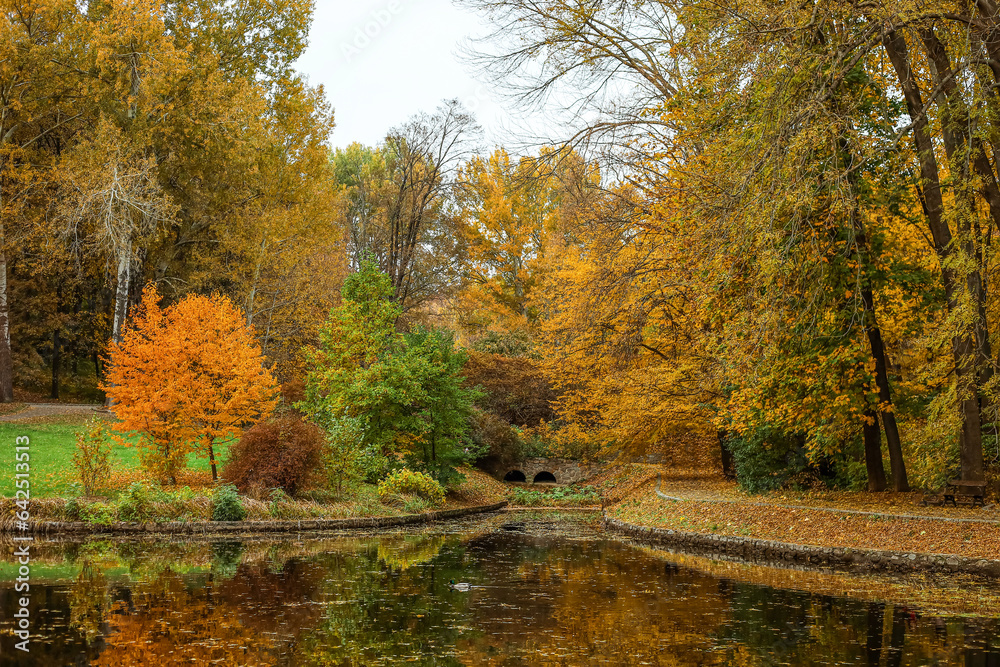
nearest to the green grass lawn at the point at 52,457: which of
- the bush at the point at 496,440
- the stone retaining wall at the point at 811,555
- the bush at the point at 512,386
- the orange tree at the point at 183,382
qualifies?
the orange tree at the point at 183,382

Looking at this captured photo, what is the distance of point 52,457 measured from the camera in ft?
59.4

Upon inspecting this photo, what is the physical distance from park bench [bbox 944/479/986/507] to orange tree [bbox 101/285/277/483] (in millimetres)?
13494

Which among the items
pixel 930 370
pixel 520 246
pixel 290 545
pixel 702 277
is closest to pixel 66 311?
pixel 520 246

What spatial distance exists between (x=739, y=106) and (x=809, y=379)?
4956mm

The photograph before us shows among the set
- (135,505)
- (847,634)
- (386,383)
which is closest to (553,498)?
(386,383)

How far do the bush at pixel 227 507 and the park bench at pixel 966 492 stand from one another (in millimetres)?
12661

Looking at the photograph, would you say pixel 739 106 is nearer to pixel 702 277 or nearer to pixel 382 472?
pixel 702 277

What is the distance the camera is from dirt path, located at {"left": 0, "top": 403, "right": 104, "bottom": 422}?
23.5m

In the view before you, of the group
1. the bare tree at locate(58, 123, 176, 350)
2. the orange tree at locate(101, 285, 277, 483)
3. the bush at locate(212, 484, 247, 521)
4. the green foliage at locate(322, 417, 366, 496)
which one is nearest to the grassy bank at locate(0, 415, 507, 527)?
the bush at locate(212, 484, 247, 521)

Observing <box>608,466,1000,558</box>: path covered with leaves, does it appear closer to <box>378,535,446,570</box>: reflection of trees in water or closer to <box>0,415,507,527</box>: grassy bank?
<box>378,535,446,570</box>: reflection of trees in water

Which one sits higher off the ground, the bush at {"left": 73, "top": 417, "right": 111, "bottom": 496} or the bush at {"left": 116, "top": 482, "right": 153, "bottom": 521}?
the bush at {"left": 73, "top": 417, "right": 111, "bottom": 496}

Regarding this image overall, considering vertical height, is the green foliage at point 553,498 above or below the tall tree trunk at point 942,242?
below

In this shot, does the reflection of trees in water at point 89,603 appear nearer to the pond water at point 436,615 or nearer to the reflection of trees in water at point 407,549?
the pond water at point 436,615

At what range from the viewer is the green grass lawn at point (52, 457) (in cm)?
1535
